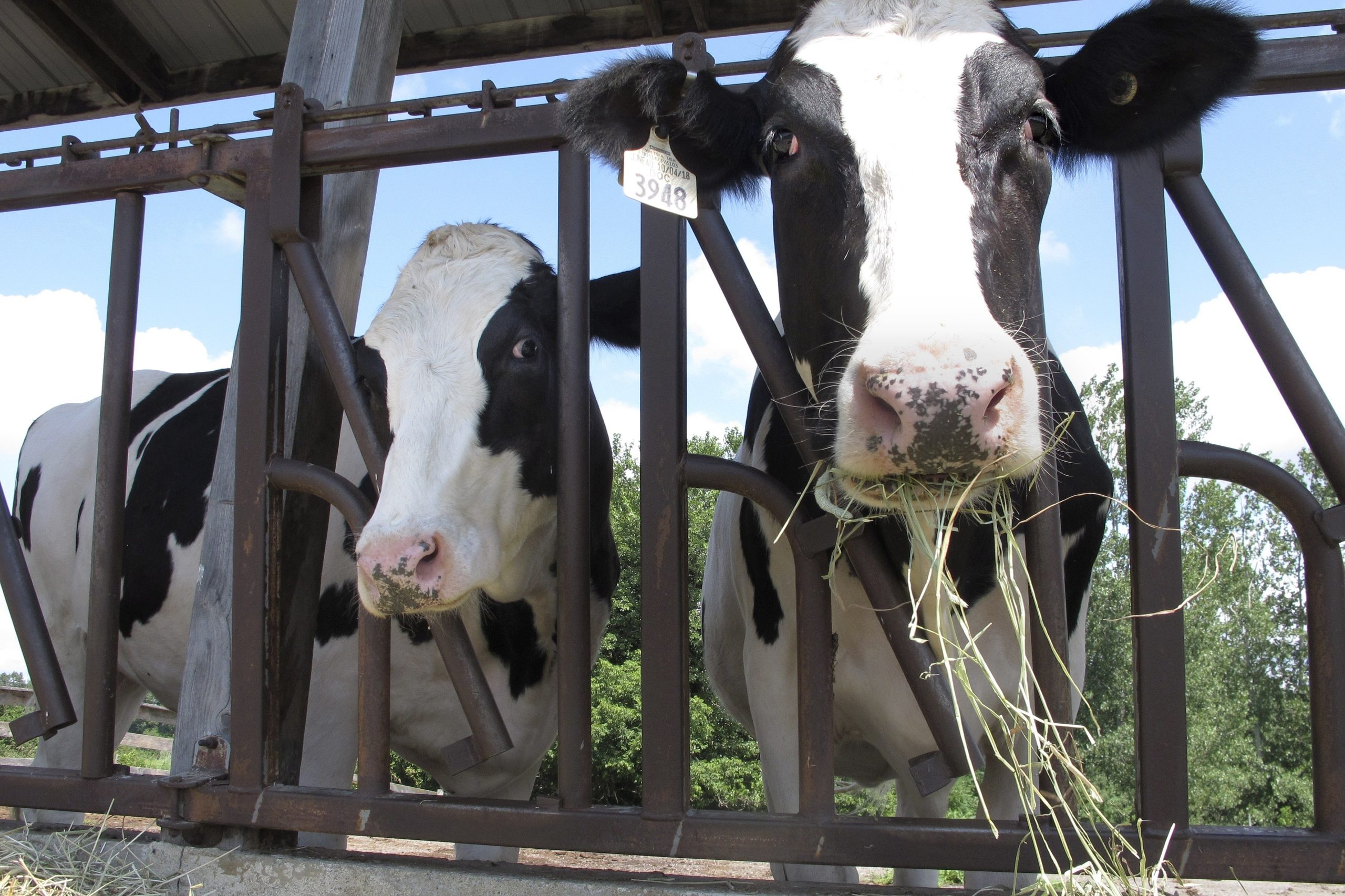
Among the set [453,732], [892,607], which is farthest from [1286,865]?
[453,732]

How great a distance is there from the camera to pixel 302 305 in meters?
2.79

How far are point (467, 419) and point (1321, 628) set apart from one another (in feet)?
6.47

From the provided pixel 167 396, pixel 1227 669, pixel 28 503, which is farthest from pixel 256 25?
pixel 1227 669

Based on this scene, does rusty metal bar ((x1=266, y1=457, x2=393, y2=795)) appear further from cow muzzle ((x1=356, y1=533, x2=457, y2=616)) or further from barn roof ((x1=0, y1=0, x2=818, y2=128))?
barn roof ((x1=0, y1=0, x2=818, y2=128))

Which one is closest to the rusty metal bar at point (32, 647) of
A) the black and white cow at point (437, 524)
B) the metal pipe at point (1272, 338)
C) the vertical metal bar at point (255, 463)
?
the vertical metal bar at point (255, 463)

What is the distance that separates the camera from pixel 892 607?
6.40 ft

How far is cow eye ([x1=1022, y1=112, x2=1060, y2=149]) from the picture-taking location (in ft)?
6.37

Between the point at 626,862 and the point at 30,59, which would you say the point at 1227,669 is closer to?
the point at 626,862

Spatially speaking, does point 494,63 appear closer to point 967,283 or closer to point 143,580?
point 143,580

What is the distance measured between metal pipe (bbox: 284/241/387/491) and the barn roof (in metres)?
2.74

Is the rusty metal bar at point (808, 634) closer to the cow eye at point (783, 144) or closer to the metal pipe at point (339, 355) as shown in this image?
the cow eye at point (783, 144)

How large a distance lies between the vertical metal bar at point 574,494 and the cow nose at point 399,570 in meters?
0.30

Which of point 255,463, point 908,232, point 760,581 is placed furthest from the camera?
point 760,581

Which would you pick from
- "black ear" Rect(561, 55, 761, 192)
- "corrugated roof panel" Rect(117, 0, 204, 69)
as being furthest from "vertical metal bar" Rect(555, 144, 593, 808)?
"corrugated roof panel" Rect(117, 0, 204, 69)
